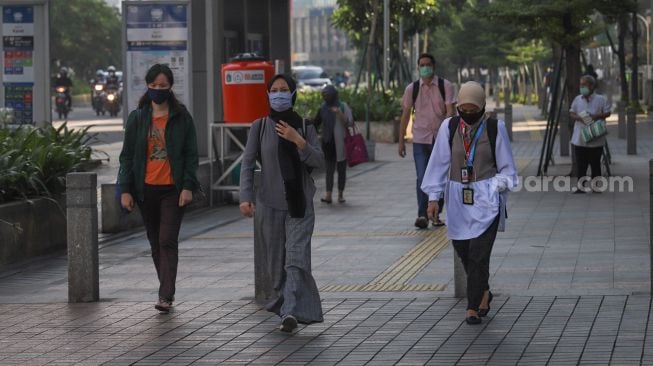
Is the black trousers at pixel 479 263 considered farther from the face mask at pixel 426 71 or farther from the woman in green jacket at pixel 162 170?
the face mask at pixel 426 71

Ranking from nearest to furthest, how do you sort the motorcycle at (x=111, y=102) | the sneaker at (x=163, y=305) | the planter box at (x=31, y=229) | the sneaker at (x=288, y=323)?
the sneaker at (x=288, y=323)
the sneaker at (x=163, y=305)
the planter box at (x=31, y=229)
the motorcycle at (x=111, y=102)

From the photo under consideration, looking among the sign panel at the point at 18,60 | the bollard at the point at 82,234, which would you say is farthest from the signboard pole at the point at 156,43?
the bollard at the point at 82,234

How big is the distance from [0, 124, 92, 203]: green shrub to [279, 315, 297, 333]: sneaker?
5191mm

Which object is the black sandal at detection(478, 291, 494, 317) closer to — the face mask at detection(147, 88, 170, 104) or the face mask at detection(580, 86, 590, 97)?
the face mask at detection(147, 88, 170, 104)

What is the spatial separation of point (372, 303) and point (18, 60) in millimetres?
12630

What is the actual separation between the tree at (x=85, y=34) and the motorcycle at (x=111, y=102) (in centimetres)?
2483

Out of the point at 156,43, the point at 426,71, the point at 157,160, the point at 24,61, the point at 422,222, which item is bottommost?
the point at 422,222

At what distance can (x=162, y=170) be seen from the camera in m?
10.3

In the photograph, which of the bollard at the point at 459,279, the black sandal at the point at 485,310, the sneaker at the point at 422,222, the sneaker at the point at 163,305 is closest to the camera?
the black sandal at the point at 485,310

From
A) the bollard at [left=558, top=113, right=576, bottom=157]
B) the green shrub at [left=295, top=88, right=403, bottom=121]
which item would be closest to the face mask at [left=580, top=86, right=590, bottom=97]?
the bollard at [left=558, top=113, right=576, bottom=157]

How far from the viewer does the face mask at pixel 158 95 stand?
33.9 ft

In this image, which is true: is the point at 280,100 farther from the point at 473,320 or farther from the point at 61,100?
the point at 61,100

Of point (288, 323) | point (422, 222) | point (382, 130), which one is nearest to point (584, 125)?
point (422, 222)

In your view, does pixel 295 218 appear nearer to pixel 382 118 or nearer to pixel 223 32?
pixel 223 32
